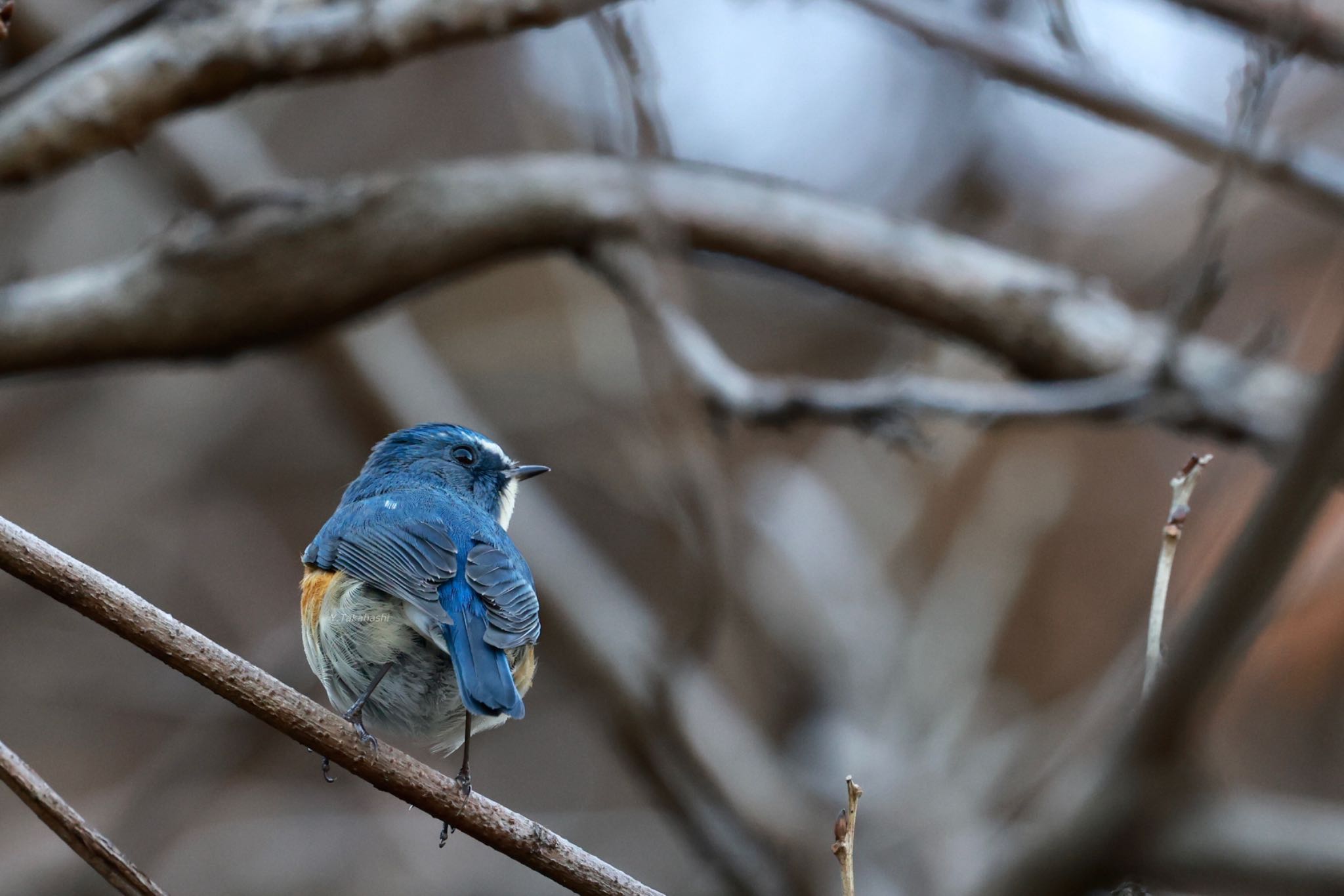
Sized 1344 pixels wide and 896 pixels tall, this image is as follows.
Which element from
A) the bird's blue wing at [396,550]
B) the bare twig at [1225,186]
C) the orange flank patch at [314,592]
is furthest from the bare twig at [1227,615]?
the bare twig at [1225,186]

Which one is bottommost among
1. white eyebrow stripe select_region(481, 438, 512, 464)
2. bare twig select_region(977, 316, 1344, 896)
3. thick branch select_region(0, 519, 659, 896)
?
thick branch select_region(0, 519, 659, 896)

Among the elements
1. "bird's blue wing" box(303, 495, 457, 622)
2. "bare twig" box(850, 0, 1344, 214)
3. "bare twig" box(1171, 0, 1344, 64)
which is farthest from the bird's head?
"bare twig" box(1171, 0, 1344, 64)

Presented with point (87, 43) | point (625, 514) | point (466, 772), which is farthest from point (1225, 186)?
point (625, 514)

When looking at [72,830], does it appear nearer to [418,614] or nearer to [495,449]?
[418,614]

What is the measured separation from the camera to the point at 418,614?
1841mm

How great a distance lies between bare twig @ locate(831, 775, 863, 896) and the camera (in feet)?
4.71

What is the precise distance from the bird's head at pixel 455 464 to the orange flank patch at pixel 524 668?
0.37 metres

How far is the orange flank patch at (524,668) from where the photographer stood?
207cm

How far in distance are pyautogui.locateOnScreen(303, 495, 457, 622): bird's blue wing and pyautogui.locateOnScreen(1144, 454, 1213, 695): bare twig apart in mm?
1026

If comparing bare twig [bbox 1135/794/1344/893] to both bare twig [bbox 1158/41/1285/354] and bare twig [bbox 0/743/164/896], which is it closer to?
bare twig [bbox 0/743/164/896]

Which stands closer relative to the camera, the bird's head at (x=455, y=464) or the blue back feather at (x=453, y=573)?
the blue back feather at (x=453, y=573)

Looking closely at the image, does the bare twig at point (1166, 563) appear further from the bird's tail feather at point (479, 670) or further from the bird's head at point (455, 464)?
the bird's head at point (455, 464)

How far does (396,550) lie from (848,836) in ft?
2.86

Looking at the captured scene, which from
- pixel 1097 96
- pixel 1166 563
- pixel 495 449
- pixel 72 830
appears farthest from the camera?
pixel 1097 96
